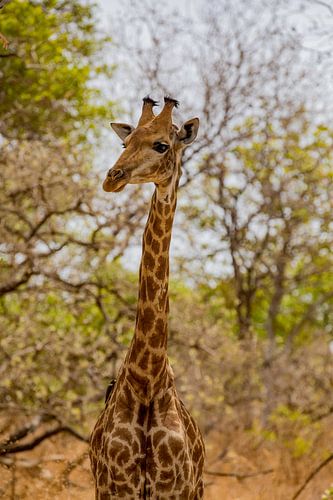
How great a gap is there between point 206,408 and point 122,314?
3.35 meters

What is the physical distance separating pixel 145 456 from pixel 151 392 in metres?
0.42

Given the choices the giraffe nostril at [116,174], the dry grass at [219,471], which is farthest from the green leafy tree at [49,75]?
the giraffe nostril at [116,174]

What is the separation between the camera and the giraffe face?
4.94 meters

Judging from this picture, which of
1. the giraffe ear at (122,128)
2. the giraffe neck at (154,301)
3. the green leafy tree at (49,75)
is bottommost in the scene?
the giraffe neck at (154,301)

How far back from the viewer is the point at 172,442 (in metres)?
5.24

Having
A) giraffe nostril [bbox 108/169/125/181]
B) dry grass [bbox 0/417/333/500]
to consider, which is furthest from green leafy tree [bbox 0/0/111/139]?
giraffe nostril [bbox 108/169/125/181]

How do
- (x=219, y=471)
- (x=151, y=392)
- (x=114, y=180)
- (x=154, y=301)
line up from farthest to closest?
(x=219, y=471)
(x=154, y=301)
(x=151, y=392)
(x=114, y=180)

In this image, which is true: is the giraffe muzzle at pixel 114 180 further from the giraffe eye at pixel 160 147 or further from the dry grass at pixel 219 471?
the dry grass at pixel 219 471

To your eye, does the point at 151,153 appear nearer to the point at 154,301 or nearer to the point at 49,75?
the point at 154,301

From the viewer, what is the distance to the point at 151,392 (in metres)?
5.43

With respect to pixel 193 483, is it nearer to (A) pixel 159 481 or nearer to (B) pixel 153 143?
(A) pixel 159 481

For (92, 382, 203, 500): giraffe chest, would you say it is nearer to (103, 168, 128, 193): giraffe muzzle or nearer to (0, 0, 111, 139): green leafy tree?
(103, 168, 128, 193): giraffe muzzle

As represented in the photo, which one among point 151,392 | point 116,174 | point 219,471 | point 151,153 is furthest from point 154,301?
point 219,471

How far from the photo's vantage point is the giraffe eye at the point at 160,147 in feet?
17.4
